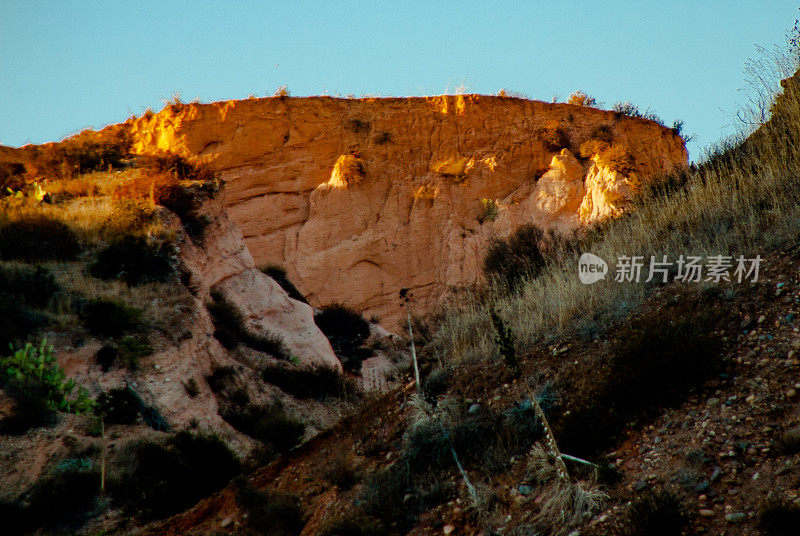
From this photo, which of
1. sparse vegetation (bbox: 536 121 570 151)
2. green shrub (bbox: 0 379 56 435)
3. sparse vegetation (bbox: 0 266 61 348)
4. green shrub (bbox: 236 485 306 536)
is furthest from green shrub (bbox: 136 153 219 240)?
sparse vegetation (bbox: 536 121 570 151)

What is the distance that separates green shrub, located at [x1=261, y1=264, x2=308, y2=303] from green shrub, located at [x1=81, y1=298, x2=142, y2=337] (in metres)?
8.10

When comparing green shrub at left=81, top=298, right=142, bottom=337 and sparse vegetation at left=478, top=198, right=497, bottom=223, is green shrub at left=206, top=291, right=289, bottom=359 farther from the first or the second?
sparse vegetation at left=478, top=198, right=497, bottom=223

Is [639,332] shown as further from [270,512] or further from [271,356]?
[271,356]

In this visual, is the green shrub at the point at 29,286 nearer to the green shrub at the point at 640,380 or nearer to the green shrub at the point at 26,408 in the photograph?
the green shrub at the point at 26,408

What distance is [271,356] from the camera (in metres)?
12.1

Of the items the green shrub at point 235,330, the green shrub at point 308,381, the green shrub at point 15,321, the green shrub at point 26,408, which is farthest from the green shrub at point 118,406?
the green shrub at point 235,330

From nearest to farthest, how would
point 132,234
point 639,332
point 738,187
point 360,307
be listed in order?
point 639,332, point 738,187, point 132,234, point 360,307

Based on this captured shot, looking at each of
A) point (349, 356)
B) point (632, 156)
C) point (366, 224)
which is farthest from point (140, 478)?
point (632, 156)

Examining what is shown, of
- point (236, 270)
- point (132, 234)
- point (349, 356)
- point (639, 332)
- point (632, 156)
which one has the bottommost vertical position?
point (349, 356)

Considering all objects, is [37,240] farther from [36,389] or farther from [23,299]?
[36,389]

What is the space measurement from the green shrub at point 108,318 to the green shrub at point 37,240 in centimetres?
238

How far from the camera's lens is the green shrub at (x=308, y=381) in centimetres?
1145

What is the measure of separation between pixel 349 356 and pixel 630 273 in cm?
951

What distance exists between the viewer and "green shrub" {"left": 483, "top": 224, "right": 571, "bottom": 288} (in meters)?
10.7
